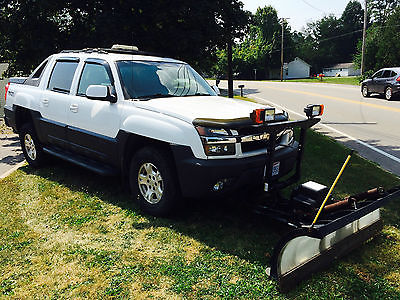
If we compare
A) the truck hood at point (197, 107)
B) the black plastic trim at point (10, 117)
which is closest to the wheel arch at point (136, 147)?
the truck hood at point (197, 107)

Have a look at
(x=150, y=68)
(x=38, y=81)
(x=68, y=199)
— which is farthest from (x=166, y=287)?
(x=38, y=81)

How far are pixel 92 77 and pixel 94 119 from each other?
703 mm

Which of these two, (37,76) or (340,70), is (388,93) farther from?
(340,70)

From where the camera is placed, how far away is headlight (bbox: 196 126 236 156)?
3754mm

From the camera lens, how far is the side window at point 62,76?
5.63 meters

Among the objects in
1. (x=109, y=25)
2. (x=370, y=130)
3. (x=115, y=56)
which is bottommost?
(x=370, y=130)

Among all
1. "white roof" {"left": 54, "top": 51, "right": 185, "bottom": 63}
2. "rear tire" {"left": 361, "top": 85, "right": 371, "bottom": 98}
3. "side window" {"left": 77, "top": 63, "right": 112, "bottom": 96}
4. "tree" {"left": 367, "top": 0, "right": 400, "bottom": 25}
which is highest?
"tree" {"left": 367, "top": 0, "right": 400, "bottom": 25}

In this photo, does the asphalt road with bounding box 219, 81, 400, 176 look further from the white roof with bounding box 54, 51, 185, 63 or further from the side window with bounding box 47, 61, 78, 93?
the side window with bounding box 47, 61, 78, 93

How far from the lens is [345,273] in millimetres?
3307

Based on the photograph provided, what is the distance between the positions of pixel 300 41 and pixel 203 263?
11396 centimetres

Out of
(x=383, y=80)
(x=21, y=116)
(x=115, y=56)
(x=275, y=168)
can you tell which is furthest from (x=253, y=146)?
(x=383, y=80)

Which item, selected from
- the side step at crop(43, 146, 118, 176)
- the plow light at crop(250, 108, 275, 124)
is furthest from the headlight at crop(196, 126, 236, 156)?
the side step at crop(43, 146, 118, 176)

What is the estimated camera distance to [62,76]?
584 cm

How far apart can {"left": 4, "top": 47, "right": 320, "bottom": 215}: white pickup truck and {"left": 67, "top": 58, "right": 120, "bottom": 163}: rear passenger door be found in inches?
0.6
